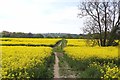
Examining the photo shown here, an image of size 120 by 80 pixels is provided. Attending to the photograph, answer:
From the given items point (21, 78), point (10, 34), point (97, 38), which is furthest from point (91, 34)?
point (10, 34)

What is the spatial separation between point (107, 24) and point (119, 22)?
62.0 inches

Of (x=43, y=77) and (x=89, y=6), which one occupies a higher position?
(x=89, y=6)

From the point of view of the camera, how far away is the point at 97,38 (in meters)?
42.3

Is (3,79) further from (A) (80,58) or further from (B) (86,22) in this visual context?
(B) (86,22)

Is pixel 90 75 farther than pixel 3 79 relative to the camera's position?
Yes

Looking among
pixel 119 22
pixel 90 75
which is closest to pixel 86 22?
pixel 119 22

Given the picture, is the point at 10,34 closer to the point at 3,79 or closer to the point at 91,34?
the point at 91,34

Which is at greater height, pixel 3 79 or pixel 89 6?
pixel 89 6

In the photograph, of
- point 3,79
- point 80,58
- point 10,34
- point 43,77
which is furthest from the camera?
point 10,34

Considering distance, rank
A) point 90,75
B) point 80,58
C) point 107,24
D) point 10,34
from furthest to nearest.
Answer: point 10,34 → point 107,24 → point 80,58 → point 90,75

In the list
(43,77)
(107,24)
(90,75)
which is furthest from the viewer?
(107,24)

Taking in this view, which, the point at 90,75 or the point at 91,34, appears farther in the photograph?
the point at 91,34

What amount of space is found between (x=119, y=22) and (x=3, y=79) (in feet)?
109

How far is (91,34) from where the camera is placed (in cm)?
4134
